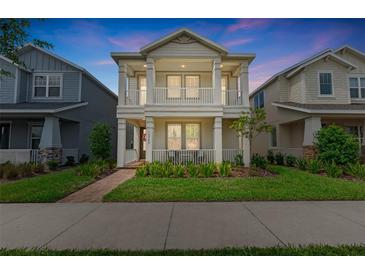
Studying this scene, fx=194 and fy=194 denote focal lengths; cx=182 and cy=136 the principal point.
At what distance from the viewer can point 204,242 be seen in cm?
334

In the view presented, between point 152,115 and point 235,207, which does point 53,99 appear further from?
point 235,207

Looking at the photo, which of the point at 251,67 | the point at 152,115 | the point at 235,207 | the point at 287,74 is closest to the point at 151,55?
the point at 152,115

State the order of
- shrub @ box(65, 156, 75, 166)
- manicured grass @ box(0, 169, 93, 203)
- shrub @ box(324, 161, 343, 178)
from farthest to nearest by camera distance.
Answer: shrub @ box(65, 156, 75, 166), shrub @ box(324, 161, 343, 178), manicured grass @ box(0, 169, 93, 203)

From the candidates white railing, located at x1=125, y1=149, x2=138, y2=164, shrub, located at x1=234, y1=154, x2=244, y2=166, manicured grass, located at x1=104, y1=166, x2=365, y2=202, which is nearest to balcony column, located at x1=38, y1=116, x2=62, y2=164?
white railing, located at x1=125, y1=149, x2=138, y2=164

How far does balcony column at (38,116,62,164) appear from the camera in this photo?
472 inches

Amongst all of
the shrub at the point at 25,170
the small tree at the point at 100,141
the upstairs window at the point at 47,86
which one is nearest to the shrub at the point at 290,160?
the small tree at the point at 100,141

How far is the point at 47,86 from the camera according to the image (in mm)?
14516

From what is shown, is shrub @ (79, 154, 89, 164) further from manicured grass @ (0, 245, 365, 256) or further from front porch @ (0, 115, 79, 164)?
manicured grass @ (0, 245, 365, 256)

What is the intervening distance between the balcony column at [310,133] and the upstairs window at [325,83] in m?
3.44

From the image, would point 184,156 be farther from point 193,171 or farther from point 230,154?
point 193,171

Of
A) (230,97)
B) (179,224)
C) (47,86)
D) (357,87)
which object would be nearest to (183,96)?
(230,97)

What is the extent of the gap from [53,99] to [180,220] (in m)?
14.6

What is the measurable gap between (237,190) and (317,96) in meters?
11.7

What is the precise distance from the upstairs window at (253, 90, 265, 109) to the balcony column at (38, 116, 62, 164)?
55.3 ft
